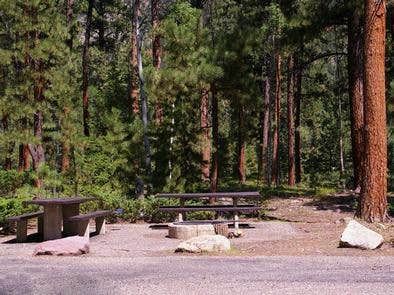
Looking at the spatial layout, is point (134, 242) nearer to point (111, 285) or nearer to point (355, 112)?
point (111, 285)

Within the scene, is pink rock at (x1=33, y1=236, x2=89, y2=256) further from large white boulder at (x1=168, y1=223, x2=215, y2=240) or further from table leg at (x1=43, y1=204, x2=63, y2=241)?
large white boulder at (x1=168, y1=223, x2=215, y2=240)

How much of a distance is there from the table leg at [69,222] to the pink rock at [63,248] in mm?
3118

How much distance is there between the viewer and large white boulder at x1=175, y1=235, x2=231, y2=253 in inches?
393

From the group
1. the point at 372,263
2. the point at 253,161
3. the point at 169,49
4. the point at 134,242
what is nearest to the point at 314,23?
the point at 169,49

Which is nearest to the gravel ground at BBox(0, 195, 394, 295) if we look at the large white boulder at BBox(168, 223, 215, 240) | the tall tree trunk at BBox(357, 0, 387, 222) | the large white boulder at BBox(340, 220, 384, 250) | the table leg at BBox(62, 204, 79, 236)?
the large white boulder at BBox(340, 220, 384, 250)

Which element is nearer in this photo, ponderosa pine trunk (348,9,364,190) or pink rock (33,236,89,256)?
pink rock (33,236,89,256)

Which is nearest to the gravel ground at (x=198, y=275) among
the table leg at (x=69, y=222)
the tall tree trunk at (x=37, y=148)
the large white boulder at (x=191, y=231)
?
the large white boulder at (x=191, y=231)

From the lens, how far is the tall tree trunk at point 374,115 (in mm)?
12109

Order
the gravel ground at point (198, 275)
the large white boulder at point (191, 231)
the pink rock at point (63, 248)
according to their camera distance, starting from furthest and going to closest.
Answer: the large white boulder at point (191, 231)
the pink rock at point (63, 248)
the gravel ground at point (198, 275)

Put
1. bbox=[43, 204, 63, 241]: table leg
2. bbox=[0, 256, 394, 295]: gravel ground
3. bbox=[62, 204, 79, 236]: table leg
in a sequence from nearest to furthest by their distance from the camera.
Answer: bbox=[0, 256, 394, 295]: gravel ground < bbox=[43, 204, 63, 241]: table leg < bbox=[62, 204, 79, 236]: table leg

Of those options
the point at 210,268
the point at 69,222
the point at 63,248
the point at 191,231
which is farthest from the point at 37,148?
the point at 210,268

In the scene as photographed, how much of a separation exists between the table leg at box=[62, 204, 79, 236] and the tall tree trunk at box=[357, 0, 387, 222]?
6802 mm

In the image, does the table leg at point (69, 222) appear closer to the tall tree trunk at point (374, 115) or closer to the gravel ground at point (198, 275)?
the gravel ground at point (198, 275)

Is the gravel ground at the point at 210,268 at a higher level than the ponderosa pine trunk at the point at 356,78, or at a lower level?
lower
